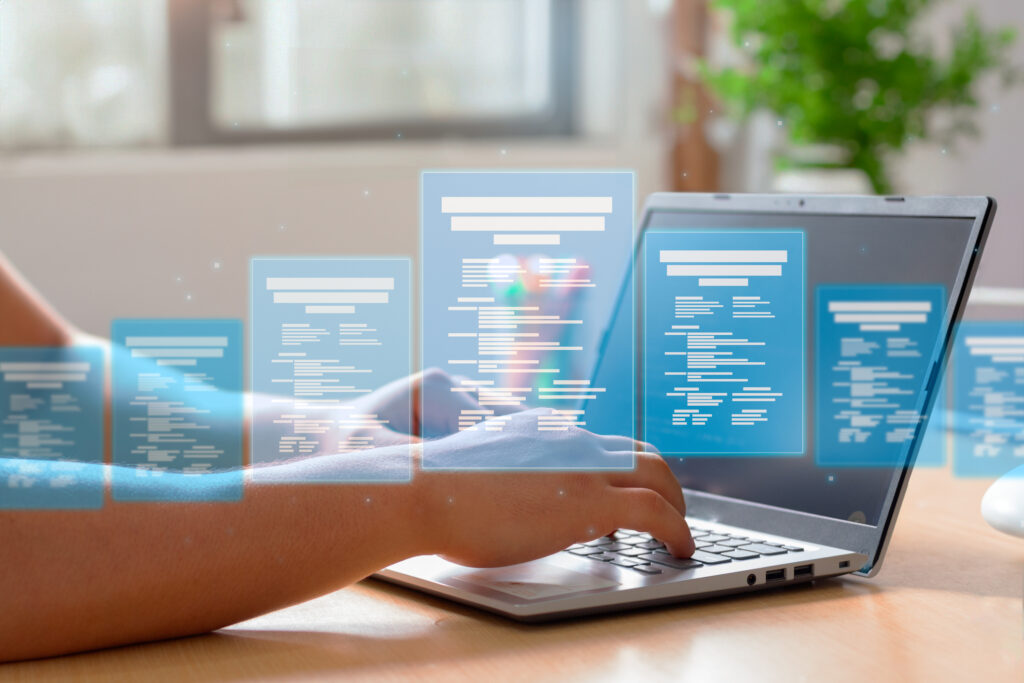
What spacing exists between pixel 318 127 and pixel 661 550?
80.7 inches

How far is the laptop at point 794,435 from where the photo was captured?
584 millimetres

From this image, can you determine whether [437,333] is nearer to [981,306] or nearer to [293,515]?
[293,515]

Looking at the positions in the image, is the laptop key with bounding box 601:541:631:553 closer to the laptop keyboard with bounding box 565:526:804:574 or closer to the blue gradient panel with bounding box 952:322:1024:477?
the laptop keyboard with bounding box 565:526:804:574

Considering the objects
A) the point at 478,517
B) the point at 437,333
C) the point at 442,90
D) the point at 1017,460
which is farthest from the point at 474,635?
the point at 442,90

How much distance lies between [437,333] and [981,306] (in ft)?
2.01

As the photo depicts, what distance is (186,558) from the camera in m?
0.53

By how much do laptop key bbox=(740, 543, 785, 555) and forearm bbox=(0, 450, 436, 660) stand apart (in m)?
0.18

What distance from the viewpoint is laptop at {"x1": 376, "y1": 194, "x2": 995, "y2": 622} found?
584 millimetres

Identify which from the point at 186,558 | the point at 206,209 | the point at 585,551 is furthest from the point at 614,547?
the point at 206,209

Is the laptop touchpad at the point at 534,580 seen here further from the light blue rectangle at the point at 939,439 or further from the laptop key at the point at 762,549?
the light blue rectangle at the point at 939,439
